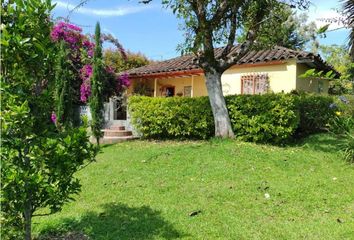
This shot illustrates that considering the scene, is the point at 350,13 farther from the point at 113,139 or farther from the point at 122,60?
the point at 122,60

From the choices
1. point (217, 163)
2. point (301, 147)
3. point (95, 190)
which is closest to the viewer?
point (95, 190)

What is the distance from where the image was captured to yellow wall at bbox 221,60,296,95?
645 inches

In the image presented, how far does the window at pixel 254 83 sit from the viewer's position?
1725cm

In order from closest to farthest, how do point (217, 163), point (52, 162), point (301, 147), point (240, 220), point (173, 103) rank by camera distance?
point (52, 162) → point (240, 220) → point (217, 163) → point (301, 147) → point (173, 103)

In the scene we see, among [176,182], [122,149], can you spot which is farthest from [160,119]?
[176,182]

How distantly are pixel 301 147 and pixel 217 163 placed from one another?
3.54 m

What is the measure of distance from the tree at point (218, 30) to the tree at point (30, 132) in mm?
7316

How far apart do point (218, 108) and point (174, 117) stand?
161 cm

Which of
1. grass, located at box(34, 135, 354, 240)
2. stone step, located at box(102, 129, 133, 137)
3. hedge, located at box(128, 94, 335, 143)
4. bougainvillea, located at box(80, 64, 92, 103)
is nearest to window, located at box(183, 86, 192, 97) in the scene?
bougainvillea, located at box(80, 64, 92, 103)

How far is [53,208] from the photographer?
411 cm

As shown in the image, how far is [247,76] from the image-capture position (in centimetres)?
1792

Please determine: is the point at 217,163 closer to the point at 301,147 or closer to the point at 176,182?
the point at 176,182

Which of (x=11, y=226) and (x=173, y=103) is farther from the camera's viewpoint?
(x=173, y=103)

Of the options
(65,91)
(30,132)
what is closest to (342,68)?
(30,132)
